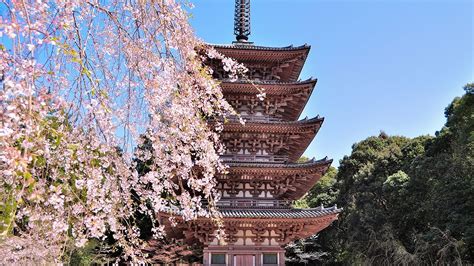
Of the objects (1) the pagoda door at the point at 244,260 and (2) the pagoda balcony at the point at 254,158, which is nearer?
(1) the pagoda door at the point at 244,260

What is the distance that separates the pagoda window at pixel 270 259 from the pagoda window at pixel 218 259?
106 cm

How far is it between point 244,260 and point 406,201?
13.9 meters

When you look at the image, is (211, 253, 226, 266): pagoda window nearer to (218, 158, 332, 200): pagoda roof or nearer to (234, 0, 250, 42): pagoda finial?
(218, 158, 332, 200): pagoda roof

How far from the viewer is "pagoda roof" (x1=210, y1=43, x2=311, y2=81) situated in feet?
44.6

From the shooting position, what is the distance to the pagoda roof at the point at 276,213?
11109 millimetres

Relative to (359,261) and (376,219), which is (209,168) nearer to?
(359,261)

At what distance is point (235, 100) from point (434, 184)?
40.2 ft

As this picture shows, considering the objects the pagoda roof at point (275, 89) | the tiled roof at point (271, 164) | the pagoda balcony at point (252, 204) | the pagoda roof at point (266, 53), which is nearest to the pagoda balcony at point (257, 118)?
the pagoda roof at point (275, 89)

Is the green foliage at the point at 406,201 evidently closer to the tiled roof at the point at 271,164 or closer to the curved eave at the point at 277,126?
the tiled roof at the point at 271,164

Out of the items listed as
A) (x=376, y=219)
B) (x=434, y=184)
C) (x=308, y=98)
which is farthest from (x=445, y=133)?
(x=308, y=98)

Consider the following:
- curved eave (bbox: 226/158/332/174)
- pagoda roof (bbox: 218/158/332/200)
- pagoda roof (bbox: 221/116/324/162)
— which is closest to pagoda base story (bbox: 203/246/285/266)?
pagoda roof (bbox: 218/158/332/200)

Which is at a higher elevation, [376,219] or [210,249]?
[376,219]

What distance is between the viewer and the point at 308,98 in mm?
13805

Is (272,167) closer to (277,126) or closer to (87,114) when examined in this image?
(277,126)
